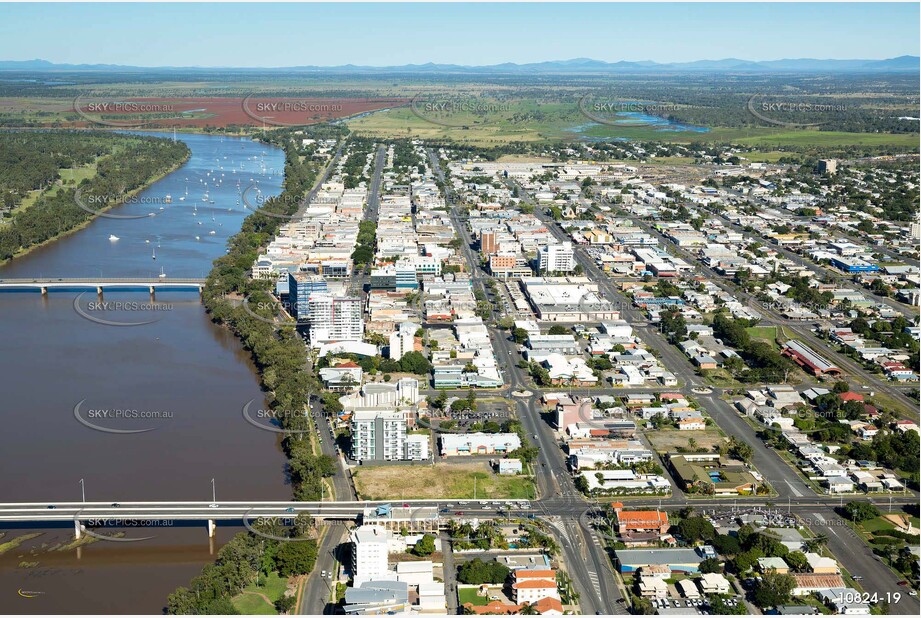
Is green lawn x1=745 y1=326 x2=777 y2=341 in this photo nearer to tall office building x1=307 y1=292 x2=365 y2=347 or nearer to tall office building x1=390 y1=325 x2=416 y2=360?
tall office building x1=390 y1=325 x2=416 y2=360

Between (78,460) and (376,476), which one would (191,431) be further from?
(376,476)

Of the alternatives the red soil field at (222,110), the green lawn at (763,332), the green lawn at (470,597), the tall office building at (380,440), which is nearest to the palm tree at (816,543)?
the green lawn at (470,597)

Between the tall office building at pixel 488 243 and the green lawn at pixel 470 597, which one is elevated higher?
the tall office building at pixel 488 243

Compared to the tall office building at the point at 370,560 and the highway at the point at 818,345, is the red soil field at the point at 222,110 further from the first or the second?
the tall office building at the point at 370,560

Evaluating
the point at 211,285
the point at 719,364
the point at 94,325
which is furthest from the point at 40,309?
the point at 719,364

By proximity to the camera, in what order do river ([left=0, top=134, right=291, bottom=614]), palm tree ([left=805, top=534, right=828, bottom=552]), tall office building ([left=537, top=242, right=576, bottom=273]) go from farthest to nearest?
tall office building ([left=537, top=242, right=576, bottom=273]) < palm tree ([left=805, top=534, right=828, bottom=552]) < river ([left=0, top=134, right=291, bottom=614])

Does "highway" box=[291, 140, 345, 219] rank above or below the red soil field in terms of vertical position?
below

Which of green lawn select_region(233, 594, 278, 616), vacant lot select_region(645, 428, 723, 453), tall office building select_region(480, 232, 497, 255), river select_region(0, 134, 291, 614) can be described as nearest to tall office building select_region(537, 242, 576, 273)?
tall office building select_region(480, 232, 497, 255)
